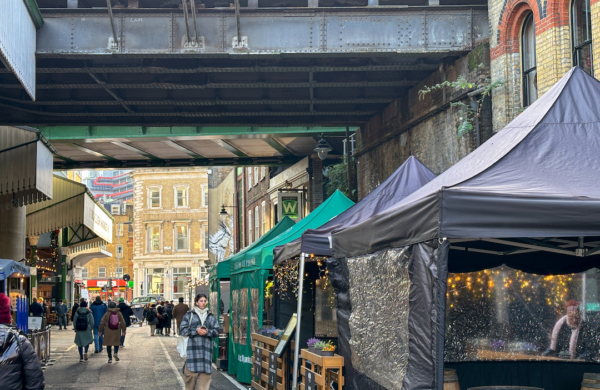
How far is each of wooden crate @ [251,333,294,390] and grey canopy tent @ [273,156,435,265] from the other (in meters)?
1.55

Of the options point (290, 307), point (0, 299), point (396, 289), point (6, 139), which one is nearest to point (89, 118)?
point (6, 139)

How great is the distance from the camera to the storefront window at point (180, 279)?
258 feet

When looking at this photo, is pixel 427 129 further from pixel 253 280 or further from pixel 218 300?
pixel 218 300

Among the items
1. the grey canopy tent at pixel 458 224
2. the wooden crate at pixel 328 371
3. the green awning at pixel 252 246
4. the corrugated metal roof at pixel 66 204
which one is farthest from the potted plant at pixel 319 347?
the corrugated metal roof at pixel 66 204

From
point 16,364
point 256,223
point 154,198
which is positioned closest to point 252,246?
point 16,364

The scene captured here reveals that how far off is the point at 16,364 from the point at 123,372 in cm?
1300

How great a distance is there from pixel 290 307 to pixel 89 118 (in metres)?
9.79

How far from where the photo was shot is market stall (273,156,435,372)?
36.1ft

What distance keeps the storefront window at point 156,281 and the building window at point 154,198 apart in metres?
6.44

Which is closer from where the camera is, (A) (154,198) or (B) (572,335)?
(B) (572,335)

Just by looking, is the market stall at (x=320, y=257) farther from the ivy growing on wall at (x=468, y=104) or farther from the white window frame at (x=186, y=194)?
the white window frame at (x=186, y=194)

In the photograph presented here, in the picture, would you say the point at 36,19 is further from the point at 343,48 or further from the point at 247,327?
the point at 247,327

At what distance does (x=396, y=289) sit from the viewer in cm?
716

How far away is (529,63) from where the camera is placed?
1459 centimetres
